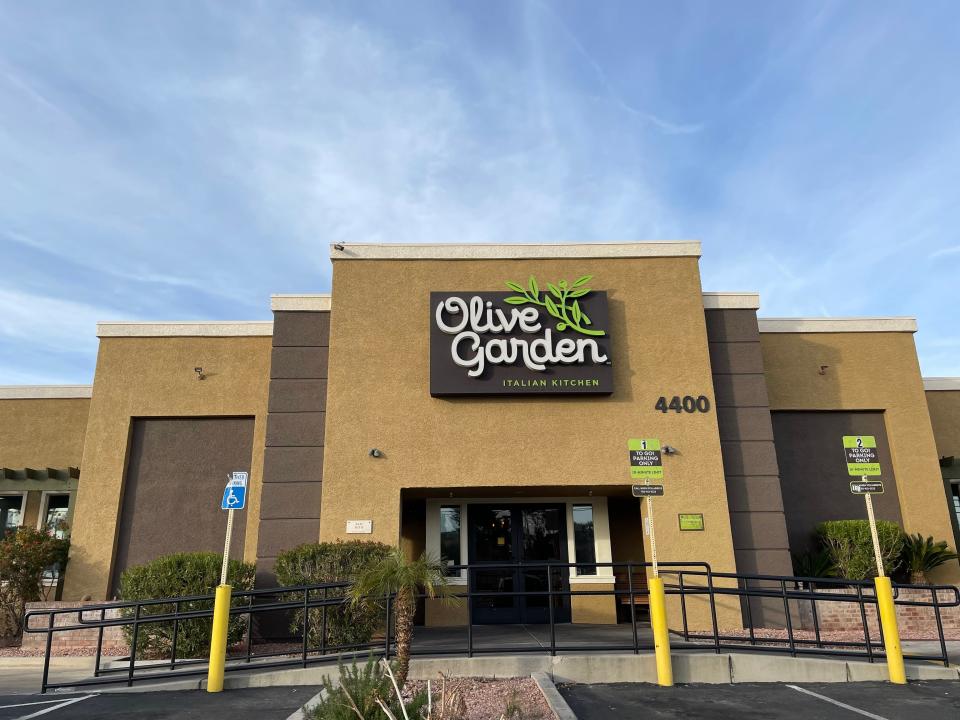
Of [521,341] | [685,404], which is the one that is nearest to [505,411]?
[521,341]

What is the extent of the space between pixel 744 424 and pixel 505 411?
495 cm

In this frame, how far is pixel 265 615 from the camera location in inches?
505

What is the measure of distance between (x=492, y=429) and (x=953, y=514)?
11885mm

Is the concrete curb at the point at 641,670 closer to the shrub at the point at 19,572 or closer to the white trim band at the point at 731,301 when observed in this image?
the shrub at the point at 19,572

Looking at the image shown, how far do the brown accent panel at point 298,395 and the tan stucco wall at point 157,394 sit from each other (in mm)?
1491

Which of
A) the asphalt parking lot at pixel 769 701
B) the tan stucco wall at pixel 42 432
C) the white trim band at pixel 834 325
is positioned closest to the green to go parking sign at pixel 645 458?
the asphalt parking lot at pixel 769 701

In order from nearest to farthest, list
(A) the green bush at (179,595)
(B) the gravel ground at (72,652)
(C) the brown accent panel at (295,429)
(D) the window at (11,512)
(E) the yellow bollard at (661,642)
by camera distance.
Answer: (E) the yellow bollard at (661,642), (A) the green bush at (179,595), (B) the gravel ground at (72,652), (C) the brown accent panel at (295,429), (D) the window at (11,512)

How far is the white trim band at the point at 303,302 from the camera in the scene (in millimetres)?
14648

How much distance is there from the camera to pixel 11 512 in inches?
664

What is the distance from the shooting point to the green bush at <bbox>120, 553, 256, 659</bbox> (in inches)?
448

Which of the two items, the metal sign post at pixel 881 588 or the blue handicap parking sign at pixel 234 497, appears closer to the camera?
the metal sign post at pixel 881 588

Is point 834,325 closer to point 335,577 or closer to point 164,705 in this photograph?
point 335,577

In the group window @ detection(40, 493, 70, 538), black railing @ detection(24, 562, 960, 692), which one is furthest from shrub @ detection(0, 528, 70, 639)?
window @ detection(40, 493, 70, 538)

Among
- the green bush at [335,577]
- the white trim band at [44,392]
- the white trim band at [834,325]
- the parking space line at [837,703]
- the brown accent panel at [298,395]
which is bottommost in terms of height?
the parking space line at [837,703]
